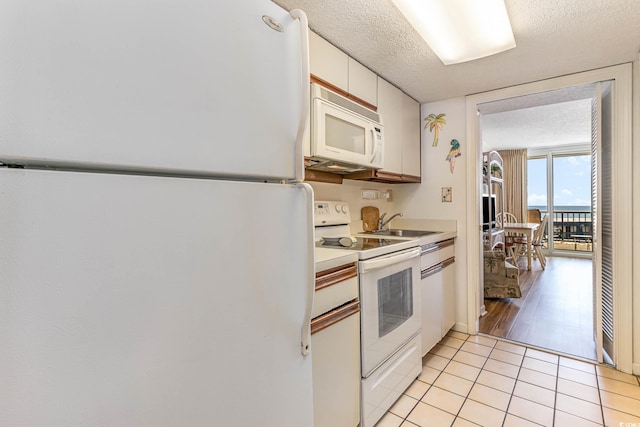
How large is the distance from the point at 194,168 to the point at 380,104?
1.86 m

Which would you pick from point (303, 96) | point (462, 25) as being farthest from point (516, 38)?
point (303, 96)

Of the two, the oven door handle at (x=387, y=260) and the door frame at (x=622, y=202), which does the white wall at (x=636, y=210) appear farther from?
the oven door handle at (x=387, y=260)

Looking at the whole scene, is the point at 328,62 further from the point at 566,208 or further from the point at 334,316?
the point at 566,208

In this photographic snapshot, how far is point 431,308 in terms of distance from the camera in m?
2.18

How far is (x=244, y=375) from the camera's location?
75cm

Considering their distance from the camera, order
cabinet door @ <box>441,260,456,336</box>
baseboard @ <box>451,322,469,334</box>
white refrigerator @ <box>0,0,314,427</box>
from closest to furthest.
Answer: white refrigerator @ <box>0,0,314,427</box>
cabinet door @ <box>441,260,456,336</box>
baseboard @ <box>451,322,469,334</box>

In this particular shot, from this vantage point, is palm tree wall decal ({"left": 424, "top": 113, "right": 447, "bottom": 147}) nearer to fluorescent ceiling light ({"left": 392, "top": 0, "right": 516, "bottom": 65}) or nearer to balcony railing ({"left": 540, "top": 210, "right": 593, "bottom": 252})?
fluorescent ceiling light ({"left": 392, "top": 0, "right": 516, "bottom": 65})

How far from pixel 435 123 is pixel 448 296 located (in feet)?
5.22

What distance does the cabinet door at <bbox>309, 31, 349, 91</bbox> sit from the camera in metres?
1.61

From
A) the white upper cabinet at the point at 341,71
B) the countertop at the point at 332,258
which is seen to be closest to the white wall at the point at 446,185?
the white upper cabinet at the point at 341,71

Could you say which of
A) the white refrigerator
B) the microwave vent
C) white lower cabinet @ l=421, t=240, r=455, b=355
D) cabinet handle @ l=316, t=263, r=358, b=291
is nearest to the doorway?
white lower cabinet @ l=421, t=240, r=455, b=355

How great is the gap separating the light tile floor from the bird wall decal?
158 centimetres

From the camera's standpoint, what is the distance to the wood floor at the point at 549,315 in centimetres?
243

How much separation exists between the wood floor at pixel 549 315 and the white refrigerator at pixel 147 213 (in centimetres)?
257
